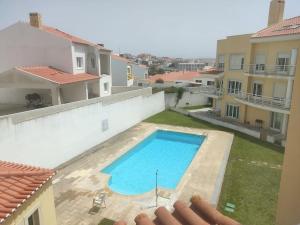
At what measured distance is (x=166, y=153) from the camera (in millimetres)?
23469

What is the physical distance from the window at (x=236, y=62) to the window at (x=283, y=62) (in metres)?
4.88

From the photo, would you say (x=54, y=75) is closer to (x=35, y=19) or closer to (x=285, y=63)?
(x=35, y=19)

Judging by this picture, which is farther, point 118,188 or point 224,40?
point 224,40

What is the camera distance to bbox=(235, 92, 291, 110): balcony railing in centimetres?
2428

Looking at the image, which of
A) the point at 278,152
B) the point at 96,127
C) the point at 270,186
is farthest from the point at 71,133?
the point at 278,152

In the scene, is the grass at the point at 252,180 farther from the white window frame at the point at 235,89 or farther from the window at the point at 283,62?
the window at the point at 283,62

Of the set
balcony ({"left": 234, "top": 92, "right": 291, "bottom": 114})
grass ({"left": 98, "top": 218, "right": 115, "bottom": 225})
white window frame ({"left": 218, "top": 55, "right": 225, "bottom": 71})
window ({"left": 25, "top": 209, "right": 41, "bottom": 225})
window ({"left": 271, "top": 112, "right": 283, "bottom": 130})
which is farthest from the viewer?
white window frame ({"left": 218, "top": 55, "right": 225, "bottom": 71})

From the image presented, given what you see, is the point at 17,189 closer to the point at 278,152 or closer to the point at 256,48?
the point at 278,152

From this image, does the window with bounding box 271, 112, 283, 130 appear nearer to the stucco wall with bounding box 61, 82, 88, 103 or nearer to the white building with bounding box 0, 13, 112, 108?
the white building with bounding box 0, 13, 112, 108

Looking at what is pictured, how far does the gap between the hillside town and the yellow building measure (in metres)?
0.12

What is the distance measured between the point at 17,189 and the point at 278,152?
21.6 m

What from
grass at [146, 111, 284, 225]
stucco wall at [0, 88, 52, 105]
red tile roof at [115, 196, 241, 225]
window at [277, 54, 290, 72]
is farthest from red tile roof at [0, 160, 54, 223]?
window at [277, 54, 290, 72]

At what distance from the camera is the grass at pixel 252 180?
12.4m

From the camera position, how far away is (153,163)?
21094 mm
